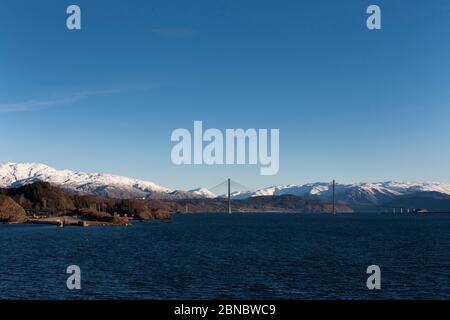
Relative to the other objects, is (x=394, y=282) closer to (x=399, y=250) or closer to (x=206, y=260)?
(x=206, y=260)

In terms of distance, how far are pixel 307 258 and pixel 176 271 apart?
3060cm

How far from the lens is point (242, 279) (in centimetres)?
6669

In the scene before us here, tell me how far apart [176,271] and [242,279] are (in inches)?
503
